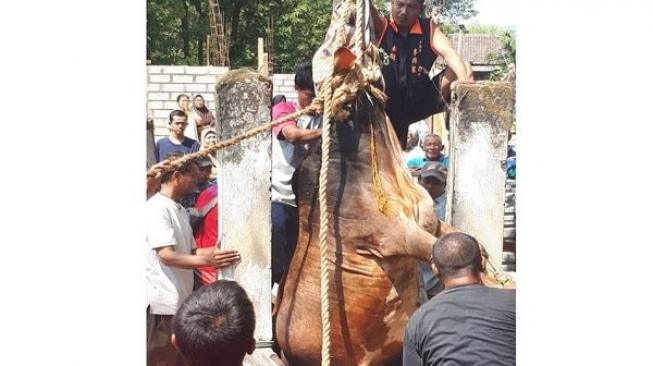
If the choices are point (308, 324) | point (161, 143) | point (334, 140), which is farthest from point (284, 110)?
point (308, 324)

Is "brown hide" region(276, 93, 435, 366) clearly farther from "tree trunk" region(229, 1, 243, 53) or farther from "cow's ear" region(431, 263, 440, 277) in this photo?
"tree trunk" region(229, 1, 243, 53)

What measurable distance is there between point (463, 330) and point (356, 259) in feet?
1.32

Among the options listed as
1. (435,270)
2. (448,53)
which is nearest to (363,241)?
(435,270)

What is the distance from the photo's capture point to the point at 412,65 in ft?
9.96

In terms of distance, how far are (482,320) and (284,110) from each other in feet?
2.98

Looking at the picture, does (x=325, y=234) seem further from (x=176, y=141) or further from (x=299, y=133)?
(x=176, y=141)

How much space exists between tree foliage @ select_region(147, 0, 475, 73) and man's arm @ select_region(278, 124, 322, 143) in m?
0.20

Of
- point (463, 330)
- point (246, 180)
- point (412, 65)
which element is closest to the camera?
point (463, 330)

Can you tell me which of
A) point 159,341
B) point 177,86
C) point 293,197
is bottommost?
point 159,341

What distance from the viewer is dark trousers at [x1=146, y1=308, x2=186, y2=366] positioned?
118 inches

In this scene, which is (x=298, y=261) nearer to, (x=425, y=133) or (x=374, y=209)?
(x=374, y=209)

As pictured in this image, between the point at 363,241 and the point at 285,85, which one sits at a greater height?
the point at 285,85

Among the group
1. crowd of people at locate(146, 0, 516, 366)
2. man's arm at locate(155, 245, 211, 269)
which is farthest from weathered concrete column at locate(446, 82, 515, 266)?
man's arm at locate(155, 245, 211, 269)

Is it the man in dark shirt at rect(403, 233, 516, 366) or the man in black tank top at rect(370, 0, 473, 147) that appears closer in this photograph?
the man in dark shirt at rect(403, 233, 516, 366)
